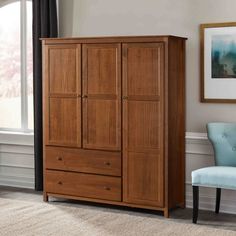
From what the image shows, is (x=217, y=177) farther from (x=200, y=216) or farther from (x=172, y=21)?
(x=172, y=21)

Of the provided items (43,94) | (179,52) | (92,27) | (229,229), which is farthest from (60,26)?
(229,229)

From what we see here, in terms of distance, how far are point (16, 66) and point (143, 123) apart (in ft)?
6.98

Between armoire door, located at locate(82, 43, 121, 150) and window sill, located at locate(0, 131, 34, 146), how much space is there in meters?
1.16

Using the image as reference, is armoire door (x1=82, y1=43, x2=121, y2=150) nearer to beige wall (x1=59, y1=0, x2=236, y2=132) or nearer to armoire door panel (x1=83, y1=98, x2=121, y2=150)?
armoire door panel (x1=83, y1=98, x2=121, y2=150)

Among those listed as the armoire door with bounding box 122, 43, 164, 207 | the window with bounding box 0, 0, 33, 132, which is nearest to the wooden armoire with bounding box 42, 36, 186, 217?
the armoire door with bounding box 122, 43, 164, 207

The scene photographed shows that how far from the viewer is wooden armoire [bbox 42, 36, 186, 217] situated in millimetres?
5391

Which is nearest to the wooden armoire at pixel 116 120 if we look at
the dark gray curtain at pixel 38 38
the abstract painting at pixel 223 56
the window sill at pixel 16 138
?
the abstract painting at pixel 223 56

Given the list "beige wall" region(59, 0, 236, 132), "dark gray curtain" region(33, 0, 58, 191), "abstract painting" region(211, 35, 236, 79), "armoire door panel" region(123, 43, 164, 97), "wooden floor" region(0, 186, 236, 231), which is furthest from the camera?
"dark gray curtain" region(33, 0, 58, 191)

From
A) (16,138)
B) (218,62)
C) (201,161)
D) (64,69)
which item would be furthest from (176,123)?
(16,138)

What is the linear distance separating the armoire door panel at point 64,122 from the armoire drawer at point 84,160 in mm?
90

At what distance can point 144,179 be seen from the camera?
5.50 m

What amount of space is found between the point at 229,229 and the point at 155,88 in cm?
142

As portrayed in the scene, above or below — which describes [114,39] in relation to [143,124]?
above

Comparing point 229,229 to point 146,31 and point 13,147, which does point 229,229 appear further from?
point 13,147
